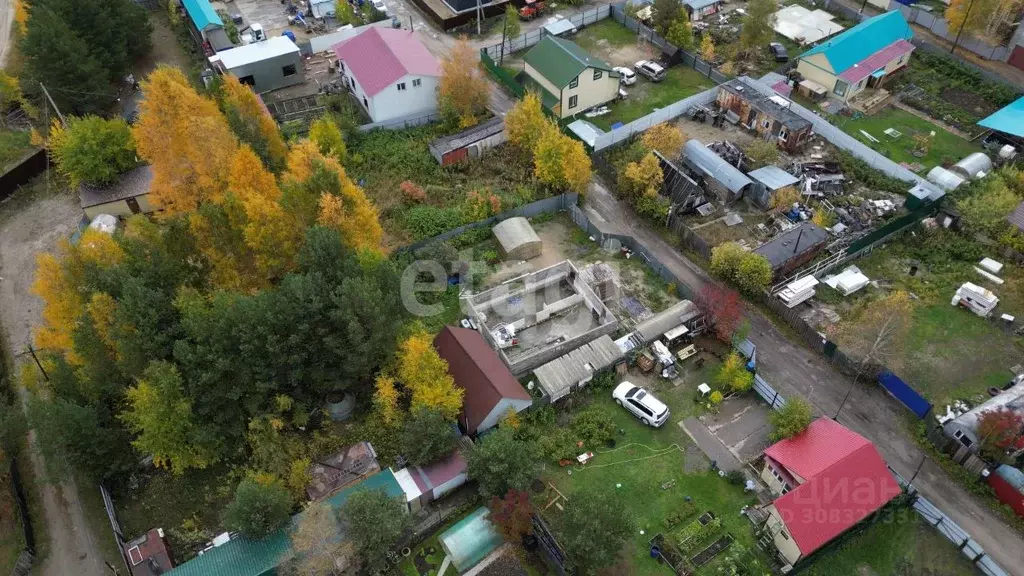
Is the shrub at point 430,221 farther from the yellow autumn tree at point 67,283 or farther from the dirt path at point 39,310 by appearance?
the dirt path at point 39,310

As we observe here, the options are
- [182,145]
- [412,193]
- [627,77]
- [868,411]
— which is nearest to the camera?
[868,411]

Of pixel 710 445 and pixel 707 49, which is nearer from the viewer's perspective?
pixel 710 445

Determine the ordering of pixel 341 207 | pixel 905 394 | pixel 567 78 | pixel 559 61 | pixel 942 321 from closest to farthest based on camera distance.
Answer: pixel 905 394, pixel 341 207, pixel 942 321, pixel 567 78, pixel 559 61

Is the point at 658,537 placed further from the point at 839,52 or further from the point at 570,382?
the point at 839,52

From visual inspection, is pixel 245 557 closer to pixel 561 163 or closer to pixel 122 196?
pixel 122 196

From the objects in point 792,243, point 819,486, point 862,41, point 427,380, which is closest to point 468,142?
point 427,380

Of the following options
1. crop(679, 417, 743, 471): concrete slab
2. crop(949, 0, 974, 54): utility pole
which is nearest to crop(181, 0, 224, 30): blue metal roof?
crop(679, 417, 743, 471): concrete slab

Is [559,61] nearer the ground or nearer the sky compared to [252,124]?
nearer the ground
